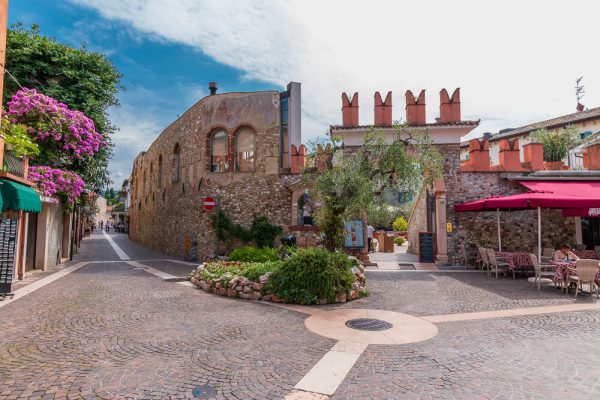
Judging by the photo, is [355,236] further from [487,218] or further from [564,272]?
[564,272]

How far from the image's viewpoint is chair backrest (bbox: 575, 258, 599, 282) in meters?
8.27

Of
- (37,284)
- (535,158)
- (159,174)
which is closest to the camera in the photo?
(37,284)

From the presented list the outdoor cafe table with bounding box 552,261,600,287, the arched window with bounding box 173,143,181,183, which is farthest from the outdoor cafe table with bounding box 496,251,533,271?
the arched window with bounding box 173,143,181,183

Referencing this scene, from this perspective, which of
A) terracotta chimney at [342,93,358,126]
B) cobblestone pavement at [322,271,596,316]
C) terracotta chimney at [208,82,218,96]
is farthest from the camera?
terracotta chimney at [208,82,218,96]

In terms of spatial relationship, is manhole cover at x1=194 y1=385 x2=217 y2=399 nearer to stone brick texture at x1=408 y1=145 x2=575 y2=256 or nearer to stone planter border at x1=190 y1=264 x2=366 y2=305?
stone planter border at x1=190 y1=264 x2=366 y2=305

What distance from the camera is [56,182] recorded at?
526 inches

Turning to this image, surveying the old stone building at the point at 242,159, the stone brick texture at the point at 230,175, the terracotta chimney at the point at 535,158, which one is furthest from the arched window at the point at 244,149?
the terracotta chimney at the point at 535,158

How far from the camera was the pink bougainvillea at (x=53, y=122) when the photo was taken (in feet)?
40.5

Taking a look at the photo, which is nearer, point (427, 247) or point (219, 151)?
point (427, 247)

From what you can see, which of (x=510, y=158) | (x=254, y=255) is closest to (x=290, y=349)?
(x=254, y=255)

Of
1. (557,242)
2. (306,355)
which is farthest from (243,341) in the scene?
(557,242)

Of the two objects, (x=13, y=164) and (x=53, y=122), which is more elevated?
(x=53, y=122)

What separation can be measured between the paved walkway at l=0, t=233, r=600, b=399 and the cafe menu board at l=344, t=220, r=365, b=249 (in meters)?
6.41

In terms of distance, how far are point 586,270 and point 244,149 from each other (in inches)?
554
